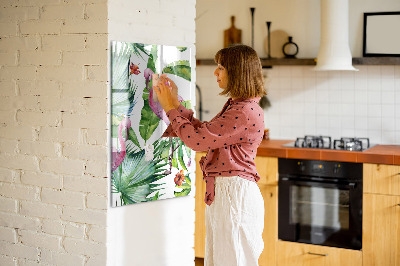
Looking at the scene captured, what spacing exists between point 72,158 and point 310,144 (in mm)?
1980

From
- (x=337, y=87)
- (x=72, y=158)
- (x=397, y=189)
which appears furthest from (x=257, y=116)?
(x=337, y=87)

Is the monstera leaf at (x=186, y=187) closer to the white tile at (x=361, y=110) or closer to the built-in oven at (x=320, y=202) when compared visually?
the built-in oven at (x=320, y=202)

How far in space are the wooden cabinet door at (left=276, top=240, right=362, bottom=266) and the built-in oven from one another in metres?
0.04

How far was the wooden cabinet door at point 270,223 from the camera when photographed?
4.25 m

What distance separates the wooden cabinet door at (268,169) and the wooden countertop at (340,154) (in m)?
0.04

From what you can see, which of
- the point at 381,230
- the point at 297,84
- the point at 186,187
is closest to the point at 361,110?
the point at 297,84

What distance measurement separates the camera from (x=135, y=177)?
297 centimetres

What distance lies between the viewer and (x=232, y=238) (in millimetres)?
2713

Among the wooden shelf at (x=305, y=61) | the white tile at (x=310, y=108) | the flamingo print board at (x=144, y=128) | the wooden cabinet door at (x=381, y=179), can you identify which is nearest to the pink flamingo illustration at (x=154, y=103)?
the flamingo print board at (x=144, y=128)

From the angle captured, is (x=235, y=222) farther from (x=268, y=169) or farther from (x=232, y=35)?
(x=232, y=35)

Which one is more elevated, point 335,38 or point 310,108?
point 335,38

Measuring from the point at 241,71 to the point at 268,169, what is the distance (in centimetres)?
168

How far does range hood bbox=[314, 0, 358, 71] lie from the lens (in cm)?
431

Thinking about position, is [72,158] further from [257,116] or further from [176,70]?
[257,116]
